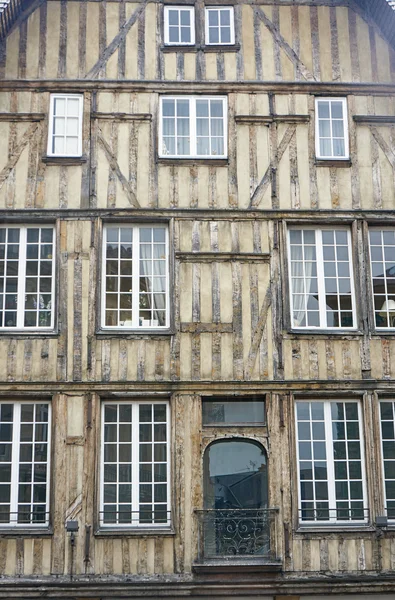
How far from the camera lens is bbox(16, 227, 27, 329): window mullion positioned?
48.8 ft

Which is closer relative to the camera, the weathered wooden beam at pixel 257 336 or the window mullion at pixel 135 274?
the weathered wooden beam at pixel 257 336

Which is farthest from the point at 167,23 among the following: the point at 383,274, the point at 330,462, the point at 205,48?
the point at 330,462

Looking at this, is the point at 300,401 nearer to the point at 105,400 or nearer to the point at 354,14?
the point at 105,400

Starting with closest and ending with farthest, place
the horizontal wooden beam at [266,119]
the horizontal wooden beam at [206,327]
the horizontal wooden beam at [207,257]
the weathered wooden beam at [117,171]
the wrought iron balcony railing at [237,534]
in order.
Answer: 1. the wrought iron balcony railing at [237,534]
2. the horizontal wooden beam at [206,327]
3. the horizontal wooden beam at [207,257]
4. the weathered wooden beam at [117,171]
5. the horizontal wooden beam at [266,119]

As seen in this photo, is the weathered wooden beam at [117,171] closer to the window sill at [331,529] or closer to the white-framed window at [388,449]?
the white-framed window at [388,449]

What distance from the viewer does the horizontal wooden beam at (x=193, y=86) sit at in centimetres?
1564

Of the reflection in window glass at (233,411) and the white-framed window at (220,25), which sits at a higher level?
the white-framed window at (220,25)

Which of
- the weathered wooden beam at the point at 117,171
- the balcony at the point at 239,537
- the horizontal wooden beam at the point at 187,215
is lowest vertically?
the balcony at the point at 239,537

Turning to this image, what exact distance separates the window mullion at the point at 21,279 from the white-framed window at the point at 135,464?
1.98 meters

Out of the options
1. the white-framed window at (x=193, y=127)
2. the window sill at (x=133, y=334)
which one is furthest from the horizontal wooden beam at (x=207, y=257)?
the white-framed window at (x=193, y=127)

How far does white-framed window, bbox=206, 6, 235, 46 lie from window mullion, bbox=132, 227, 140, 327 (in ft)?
12.1

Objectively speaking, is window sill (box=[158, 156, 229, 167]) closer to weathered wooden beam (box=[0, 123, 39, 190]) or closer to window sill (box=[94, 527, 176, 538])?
weathered wooden beam (box=[0, 123, 39, 190])

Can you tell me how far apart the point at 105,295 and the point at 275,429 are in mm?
3519

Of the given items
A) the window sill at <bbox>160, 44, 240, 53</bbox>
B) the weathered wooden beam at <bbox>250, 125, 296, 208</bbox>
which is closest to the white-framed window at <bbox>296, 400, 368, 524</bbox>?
the weathered wooden beam at <bbox>250, 125, 296, 208</bbox>
